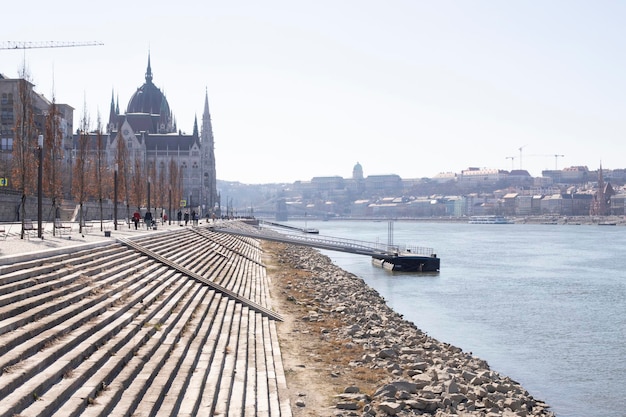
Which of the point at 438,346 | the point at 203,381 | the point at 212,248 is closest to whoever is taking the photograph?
the point at 203,381

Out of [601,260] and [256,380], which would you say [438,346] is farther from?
[601,260]

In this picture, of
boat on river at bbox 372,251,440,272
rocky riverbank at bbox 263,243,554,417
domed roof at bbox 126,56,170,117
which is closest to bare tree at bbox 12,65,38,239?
rocky riverbank at bbox 263,243,554,417

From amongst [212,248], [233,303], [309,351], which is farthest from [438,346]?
[212,248]

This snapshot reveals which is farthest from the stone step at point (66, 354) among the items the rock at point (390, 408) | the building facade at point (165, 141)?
the building facade at point (165, 141)

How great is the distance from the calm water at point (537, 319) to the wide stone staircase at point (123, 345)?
933 cm

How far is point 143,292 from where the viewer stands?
20891 mm

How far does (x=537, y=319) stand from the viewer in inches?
1511

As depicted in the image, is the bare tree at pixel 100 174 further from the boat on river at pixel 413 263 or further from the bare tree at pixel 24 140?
the boat on river at pixel 413 263

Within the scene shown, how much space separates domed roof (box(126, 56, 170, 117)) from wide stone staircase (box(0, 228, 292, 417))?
163359mm

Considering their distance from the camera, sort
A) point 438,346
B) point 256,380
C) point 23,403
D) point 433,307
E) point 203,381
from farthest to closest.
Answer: point 433,307, point 438,346, point 256,380, point 203,381, point 23,403

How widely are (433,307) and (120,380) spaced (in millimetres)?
30554

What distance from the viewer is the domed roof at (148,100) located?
602ft

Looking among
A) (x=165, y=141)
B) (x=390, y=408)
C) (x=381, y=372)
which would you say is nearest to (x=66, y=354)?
(x=390, y=408)

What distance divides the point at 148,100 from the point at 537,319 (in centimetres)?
15840
